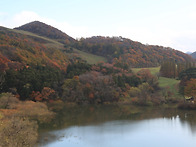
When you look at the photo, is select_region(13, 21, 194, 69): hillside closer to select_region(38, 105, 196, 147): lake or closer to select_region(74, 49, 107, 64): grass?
select_region(74, 49, 107, 64): grass

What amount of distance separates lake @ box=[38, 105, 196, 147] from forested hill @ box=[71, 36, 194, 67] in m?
67.9

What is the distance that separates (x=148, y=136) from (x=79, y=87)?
106 feet

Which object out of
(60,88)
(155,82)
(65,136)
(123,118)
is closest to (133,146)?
(65,136)

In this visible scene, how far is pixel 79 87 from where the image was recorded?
58.2 meters

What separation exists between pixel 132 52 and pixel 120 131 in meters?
93.3

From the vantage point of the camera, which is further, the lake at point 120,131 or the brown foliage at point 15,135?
the lake at point 120,131

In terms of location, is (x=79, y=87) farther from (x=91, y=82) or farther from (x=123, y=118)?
(x=123, y=118)

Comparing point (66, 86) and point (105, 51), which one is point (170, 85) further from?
point (105, 51)

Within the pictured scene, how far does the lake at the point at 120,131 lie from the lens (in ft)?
83.7

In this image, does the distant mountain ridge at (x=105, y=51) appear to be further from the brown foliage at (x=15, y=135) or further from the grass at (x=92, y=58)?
the brown foliage at (x=15, y=135)

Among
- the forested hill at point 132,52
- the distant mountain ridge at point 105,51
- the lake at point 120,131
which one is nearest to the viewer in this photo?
the lake at point 120,131

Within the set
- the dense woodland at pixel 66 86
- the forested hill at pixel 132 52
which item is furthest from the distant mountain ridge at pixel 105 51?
the dense woodland at pixel 66 86

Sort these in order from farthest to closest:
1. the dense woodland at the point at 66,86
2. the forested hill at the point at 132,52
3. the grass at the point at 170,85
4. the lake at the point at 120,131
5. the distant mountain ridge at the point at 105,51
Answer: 1. the forested hill at the point at 132,52
2. the distant mountain ridge at the point at 105,51
3. the grass at the point at 170,85
4. the dense woodland at the point at 66,86
5. the lake at the point at 120,131

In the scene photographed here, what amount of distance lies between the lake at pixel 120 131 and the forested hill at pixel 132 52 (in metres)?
67.9
